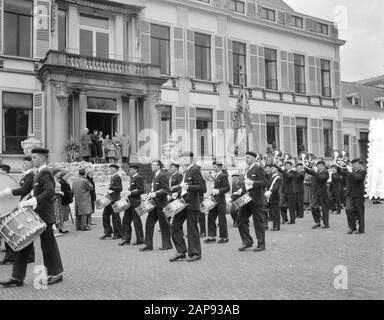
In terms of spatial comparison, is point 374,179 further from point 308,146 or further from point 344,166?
point 308,146

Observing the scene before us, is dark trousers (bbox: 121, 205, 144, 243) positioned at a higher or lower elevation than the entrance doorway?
lower

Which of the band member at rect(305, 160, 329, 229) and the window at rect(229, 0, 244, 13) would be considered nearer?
the band member at rect(305, 160, 329, 229)

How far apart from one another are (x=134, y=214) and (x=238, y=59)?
68.6 feet

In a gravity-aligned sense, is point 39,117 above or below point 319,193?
above

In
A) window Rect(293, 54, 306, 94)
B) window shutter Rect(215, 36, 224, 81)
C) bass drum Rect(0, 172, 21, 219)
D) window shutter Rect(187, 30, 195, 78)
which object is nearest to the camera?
bass drum Rect(0, 172, 21, 219)

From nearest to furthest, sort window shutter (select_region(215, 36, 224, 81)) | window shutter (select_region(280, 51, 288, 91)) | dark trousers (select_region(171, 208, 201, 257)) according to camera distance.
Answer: dark trousers (select_region(171, 208, 201, 257))
window shutter (select_region(215, 36, 224, 81))
window shutter (select_region(280, 51, 288, 91))

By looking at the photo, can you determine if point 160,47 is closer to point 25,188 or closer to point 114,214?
point 114,214

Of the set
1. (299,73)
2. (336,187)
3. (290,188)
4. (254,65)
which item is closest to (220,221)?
(290,188)

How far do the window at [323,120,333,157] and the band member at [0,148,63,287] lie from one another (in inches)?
1179

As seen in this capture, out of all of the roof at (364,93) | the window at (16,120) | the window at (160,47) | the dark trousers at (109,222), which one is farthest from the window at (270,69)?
the dark trousers at (109,222)

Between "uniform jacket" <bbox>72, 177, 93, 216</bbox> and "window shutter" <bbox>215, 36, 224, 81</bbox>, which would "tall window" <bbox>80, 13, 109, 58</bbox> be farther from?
"uniform jacket" <bbox>72, 177, 93, 216</bbox>

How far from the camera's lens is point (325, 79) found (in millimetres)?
35156

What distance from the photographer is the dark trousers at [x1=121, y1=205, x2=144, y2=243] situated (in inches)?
435

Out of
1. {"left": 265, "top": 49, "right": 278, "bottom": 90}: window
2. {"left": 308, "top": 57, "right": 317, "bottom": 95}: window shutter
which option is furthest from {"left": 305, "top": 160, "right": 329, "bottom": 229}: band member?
{"left": 308, "top": 57, "right": 317, "bottom": 95}: window shutter
